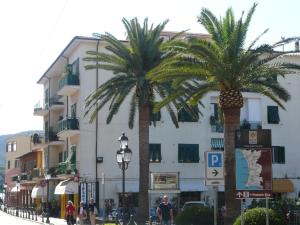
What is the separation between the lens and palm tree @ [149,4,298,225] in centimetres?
2419

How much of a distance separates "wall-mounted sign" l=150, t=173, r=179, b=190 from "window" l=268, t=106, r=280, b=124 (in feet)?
83.9

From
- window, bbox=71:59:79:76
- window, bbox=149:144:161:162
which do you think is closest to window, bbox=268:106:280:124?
window, bbox=149:144:161:162

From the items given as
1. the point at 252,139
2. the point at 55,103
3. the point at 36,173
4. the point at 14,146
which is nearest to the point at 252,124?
the point at 55,103

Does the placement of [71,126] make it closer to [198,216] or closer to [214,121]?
[214,121]

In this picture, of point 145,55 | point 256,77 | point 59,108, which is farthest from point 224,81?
point 59,108

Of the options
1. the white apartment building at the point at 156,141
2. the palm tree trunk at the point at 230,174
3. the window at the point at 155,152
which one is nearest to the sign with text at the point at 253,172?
the palm tree trunk at the point at 230,174

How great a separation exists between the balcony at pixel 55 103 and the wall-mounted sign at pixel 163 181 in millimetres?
31878

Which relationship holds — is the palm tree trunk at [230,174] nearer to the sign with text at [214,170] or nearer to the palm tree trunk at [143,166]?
the sign with text at [214,170]

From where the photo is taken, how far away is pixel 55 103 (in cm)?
6103

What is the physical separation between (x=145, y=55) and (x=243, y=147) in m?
20.4

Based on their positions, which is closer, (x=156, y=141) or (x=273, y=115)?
(x=156, y=141)

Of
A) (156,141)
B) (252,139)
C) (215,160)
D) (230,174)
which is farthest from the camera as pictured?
(156,141)

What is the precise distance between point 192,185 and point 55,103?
17819 mm

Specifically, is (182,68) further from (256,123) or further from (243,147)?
(256,123)
